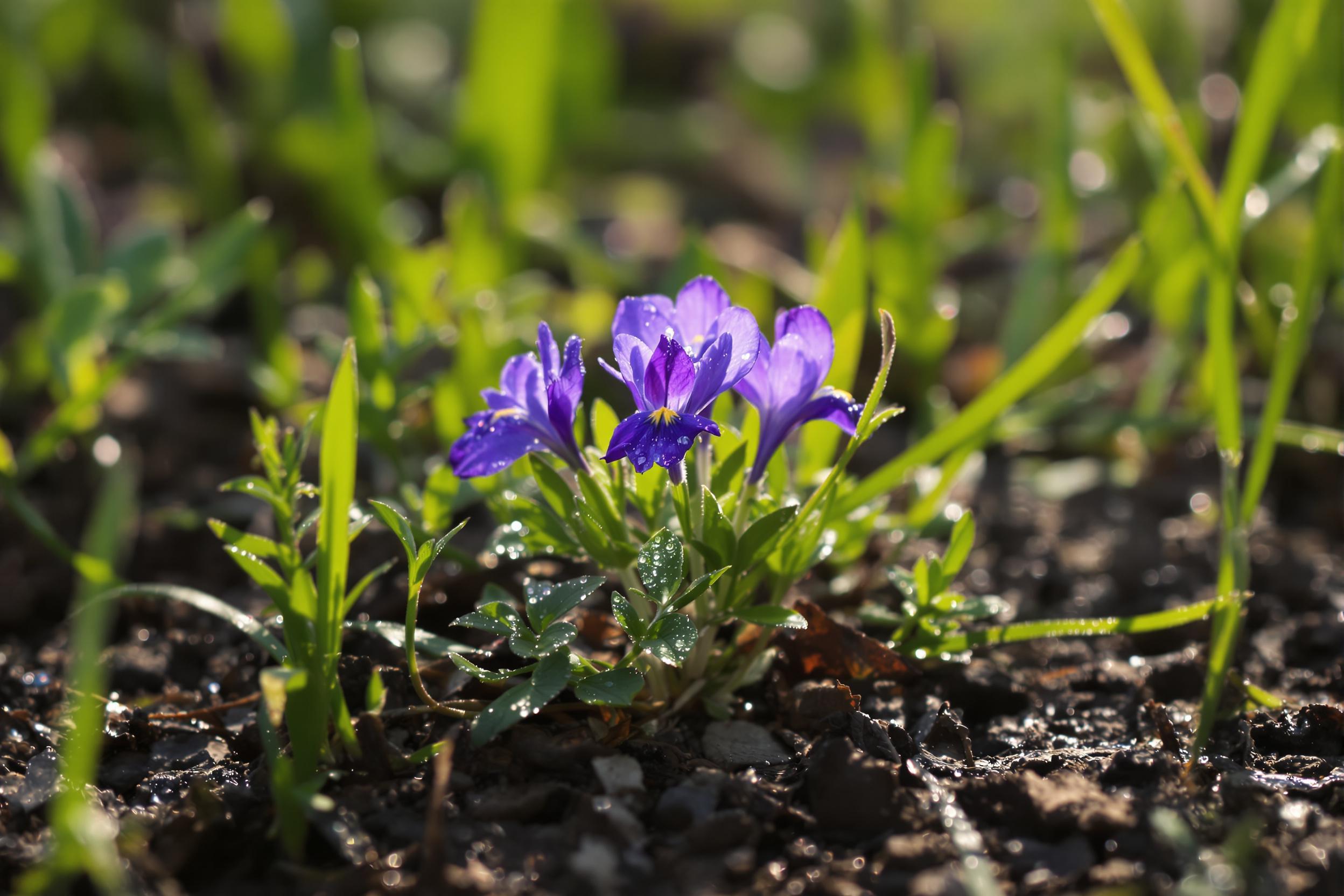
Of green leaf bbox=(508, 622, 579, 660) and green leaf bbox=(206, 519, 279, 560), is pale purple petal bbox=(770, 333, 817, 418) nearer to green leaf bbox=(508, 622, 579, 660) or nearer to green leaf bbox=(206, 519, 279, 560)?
green leaf bbox=(508, 622, 579, 660)

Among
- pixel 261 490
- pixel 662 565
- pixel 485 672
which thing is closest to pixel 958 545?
pixel 662 565

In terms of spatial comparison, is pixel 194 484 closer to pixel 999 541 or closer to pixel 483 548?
pixel 483 548

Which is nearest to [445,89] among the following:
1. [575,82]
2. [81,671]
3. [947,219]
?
[575,82]

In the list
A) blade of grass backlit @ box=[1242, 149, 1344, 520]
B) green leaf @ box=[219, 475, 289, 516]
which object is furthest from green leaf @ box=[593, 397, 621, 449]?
blade of grass backlit @ box=[1242, 149, 1344, 520]

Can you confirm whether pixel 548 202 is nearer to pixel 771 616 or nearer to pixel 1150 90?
pixel 1150 90

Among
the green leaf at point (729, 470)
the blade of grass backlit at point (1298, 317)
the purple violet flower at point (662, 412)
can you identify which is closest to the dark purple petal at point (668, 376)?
the purple violet flower at point (662, 412)
